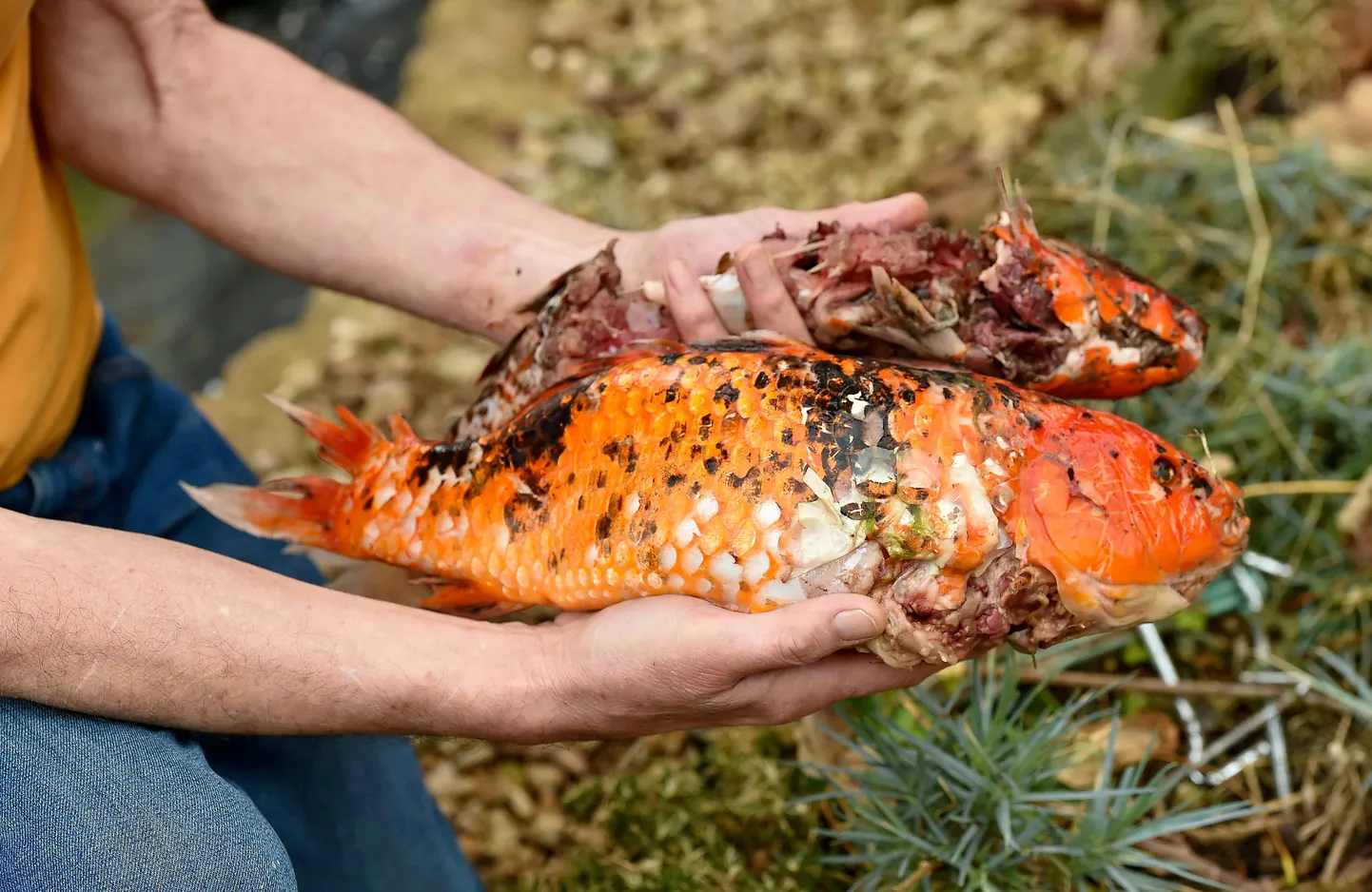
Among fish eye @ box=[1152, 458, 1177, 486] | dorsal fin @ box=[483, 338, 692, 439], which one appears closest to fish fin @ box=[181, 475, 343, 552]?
dorsal fin @ box=[483, 338, 692, 439]

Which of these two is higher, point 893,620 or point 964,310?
point 964,310

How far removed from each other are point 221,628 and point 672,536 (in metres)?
0.68

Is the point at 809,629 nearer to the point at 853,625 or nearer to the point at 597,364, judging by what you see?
the point at 853,625

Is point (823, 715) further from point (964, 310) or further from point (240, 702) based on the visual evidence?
point (240, 702)

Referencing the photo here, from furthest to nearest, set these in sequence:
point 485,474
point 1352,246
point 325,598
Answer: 1. point 1352,246
2. point 485,474
3. point 325,598

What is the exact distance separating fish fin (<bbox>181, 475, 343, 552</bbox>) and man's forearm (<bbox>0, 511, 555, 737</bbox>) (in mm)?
272

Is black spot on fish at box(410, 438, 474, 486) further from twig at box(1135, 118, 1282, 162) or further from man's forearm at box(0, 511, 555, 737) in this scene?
twig at box(1135, 118, 1282, 162)

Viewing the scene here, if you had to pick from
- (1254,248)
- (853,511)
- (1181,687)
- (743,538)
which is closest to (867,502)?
(853,511)

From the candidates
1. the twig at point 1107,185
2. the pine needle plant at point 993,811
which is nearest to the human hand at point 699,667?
the pine needle plant at point 993,811

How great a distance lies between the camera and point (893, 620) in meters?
1.66

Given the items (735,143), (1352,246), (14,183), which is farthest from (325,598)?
(735,143)

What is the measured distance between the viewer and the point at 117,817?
1593 millimetres

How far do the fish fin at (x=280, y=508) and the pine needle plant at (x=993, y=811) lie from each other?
1.03 meters

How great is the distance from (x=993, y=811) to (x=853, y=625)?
0.76 meters
